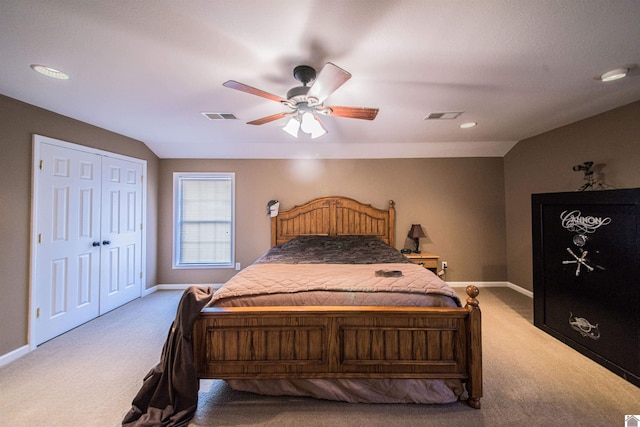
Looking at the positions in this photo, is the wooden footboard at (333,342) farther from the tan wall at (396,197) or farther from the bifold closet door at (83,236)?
the tan wall at (396,197)

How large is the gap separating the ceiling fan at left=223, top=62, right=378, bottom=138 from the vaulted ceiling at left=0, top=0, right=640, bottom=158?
138mm

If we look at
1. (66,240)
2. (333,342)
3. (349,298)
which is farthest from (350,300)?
(66,240)

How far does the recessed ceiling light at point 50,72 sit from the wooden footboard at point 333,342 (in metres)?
2.17

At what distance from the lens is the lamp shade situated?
4.24m

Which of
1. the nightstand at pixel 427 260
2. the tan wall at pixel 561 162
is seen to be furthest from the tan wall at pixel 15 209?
the tan wall at pixel 561 162

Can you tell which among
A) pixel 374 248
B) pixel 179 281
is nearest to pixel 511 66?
pixel 374 248

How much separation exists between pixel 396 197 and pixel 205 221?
3.37 meters

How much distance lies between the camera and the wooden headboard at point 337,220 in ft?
14.4

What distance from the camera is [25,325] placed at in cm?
253

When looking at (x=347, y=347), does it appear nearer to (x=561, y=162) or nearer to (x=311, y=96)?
(x=311, y=96)

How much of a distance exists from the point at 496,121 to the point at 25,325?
18.2 feet

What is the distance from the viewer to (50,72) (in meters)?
2.01

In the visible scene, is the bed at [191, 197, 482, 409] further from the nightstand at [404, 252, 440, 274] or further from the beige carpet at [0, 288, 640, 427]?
the nightstand at [404, 252, 440, 274]

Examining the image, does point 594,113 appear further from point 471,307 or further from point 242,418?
point 242,418
